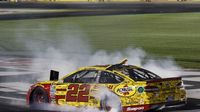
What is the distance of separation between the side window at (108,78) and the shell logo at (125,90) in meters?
0.42

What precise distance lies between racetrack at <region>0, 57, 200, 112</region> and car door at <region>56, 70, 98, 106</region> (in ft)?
4.52

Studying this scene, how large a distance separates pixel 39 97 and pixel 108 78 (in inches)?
109

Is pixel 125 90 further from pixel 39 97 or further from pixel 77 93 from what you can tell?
pixel 39 97

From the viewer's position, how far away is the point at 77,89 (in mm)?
15867

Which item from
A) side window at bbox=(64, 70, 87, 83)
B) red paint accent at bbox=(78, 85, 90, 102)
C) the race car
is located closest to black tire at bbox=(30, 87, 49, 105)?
the race car

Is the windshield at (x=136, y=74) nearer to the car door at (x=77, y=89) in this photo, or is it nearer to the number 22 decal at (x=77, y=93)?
the car door at (x=77, y=89)

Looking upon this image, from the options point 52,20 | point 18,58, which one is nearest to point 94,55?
point 18,58

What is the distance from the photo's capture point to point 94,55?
3356 cm

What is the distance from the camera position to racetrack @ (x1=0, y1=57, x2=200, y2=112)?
17703 millimetres

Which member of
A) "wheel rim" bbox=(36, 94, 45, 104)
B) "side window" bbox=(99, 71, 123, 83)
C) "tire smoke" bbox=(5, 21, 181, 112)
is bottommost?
"tire smoke" bbox=(5, 21, 181, 112)

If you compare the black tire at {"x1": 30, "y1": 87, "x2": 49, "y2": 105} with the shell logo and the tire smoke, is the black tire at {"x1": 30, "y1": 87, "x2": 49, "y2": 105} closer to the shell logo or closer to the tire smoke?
the tire smoke

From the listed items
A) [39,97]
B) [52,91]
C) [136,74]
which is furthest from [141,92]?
[39,97]

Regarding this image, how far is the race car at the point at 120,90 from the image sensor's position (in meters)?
14.5

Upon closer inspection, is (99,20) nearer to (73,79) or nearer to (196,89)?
(196,89)
